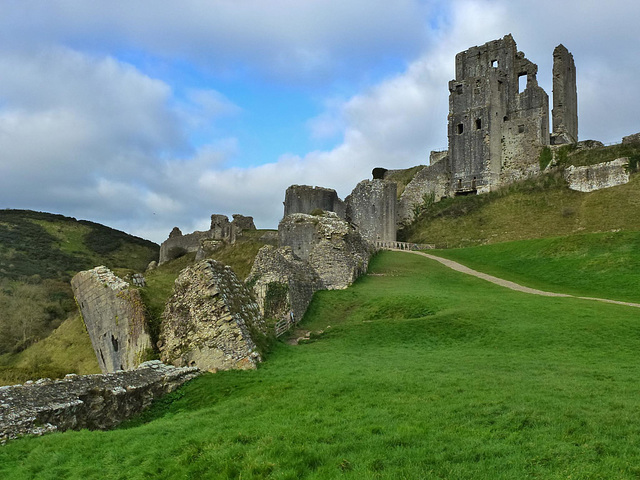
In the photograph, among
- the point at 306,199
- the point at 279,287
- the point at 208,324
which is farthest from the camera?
the point at 306,199

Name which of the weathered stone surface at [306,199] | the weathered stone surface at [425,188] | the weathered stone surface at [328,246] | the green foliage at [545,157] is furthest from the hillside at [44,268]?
the green foliage at [545,157]

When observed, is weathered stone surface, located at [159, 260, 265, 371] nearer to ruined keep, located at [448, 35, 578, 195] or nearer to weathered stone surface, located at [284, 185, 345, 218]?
weathered stone surface, located at [284, 185, 345, 218]

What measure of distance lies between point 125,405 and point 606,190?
48810 mm

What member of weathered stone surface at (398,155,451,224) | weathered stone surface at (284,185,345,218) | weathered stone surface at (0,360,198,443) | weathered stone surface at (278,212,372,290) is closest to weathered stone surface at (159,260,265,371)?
weathered stone surface at (0,360,198,443)

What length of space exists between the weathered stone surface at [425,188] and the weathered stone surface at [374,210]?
10408mm

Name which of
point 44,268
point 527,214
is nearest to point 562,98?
point 527,214

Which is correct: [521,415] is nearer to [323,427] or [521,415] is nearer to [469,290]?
[323,427]

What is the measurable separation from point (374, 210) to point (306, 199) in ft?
23.2

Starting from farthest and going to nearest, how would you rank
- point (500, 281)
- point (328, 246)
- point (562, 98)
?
1. point (562, 98)
2. point (500, 281)
3. point (328, 246)

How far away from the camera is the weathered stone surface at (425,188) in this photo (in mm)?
62812

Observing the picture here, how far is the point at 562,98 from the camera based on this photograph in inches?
2566

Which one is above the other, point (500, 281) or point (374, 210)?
point (374, 210)

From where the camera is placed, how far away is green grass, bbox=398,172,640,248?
4519 centimetres

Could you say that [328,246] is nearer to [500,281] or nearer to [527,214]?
[500,281]
